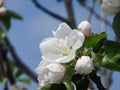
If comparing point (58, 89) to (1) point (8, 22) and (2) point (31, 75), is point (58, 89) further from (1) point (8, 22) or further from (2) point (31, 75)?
(1) point (8, 22)

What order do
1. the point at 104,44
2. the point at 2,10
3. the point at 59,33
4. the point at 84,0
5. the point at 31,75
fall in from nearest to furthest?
the point at 104,44 < the point at 59,33 < the point at 31,75 < the point at 2,10 < the point at 84,0

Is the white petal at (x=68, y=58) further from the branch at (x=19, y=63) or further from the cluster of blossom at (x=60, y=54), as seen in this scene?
the branch at (x=19, y=63)

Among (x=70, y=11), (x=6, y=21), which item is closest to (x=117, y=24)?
(x=70, y=11)

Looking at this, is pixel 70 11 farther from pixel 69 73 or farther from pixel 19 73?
pixel 69 73

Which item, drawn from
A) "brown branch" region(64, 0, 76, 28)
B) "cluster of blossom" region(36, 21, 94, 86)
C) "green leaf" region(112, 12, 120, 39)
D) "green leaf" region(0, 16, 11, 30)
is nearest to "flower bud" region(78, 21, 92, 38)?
"cluster of blossom" region(36, 21, 94, 86)

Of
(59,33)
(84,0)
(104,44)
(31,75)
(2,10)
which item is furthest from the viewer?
(84,0)

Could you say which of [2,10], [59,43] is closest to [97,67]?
[59,43]
